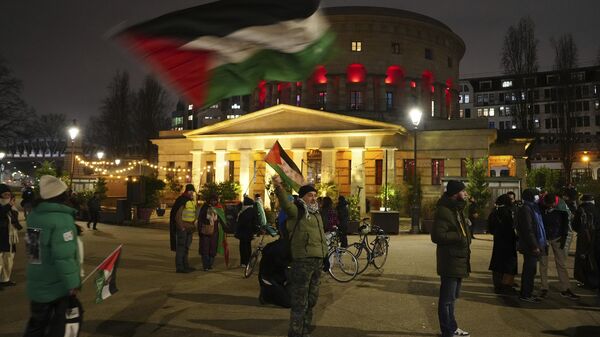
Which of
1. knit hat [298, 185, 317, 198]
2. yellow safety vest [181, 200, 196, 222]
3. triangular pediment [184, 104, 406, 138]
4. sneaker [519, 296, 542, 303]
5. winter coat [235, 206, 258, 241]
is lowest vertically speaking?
sneaker [519, 296, 542, 303]

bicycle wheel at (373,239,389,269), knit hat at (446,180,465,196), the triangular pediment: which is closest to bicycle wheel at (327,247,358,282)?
bicycle wheel at (373,239,389,269)

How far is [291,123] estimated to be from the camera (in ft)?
130

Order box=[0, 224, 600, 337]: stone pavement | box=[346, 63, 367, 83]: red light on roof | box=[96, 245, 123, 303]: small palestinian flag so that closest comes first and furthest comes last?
box=[96, 245, 123, 303]: small palestinian flag
box=[0, 224, 600, 337]: stone pavement
box=[346, 63, 367, 83]: red light on roof

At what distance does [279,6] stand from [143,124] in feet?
191

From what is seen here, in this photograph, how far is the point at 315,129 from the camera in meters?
38.8

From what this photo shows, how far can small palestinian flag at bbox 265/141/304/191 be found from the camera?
786 cm

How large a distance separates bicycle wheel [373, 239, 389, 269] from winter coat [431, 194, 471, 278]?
5.93 meters

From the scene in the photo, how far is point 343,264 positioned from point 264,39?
6.20 meters

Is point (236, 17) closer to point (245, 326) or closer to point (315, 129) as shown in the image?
point (245, 326)

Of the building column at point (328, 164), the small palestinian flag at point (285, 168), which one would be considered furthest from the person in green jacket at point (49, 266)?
the building column at point (328, 164)

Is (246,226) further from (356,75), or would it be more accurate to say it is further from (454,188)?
(356,75)

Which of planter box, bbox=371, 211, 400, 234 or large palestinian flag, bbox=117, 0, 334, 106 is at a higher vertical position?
large palestinian flag, bbox=117, 0, 334, 106

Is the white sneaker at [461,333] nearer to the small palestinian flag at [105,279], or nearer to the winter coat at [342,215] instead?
the small palestinian flag at [105,279]

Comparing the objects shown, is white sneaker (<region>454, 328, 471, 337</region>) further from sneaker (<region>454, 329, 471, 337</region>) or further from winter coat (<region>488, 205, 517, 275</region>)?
winter coat (<region>488, 205, 517, 275</region>)
